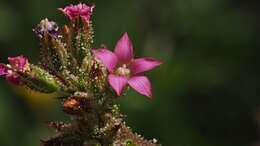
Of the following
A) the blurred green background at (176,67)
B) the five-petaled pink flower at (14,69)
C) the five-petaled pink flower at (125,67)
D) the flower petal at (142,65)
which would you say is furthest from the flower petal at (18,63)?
the blurred green background at (176,67)

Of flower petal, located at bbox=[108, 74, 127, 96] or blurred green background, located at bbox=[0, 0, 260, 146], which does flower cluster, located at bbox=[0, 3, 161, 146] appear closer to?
flower petal, located at bbox=[108, 74, 127, 96]

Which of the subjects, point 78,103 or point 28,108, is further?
point 28,108

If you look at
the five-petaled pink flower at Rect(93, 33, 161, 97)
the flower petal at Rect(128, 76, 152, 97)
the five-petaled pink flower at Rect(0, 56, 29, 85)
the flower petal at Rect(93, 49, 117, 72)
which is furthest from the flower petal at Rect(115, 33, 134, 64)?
the five-petaled pink flower at Rect(0, 56, 29, 85)

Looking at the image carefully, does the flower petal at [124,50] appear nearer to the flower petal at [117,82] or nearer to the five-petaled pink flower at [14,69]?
the flower petal at [117,82]

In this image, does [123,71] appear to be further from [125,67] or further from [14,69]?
[14,69]

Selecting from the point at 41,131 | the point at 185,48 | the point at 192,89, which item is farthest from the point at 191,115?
the point at 41,131

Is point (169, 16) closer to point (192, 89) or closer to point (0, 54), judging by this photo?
point (192, 89)
